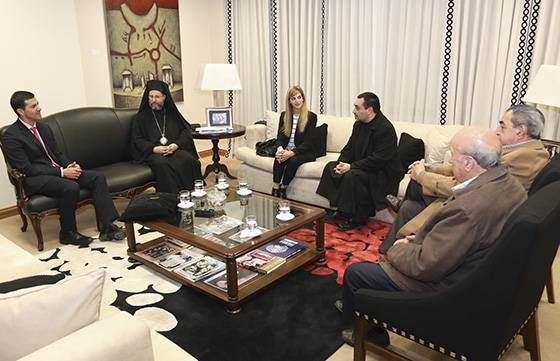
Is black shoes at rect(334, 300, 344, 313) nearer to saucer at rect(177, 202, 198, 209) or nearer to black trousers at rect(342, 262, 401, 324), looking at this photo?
black trousers at rect(342, 262, 401, 324)

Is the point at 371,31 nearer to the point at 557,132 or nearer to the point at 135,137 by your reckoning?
the point at 557,132

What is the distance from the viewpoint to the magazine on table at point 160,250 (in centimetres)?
325

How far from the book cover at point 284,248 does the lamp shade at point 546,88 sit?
2043mm

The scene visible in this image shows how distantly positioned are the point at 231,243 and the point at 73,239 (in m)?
1.65

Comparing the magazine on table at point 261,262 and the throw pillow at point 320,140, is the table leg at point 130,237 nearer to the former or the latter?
the magazine on table at point 261,262

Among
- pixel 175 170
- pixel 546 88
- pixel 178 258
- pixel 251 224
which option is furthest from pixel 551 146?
pixel 175 170

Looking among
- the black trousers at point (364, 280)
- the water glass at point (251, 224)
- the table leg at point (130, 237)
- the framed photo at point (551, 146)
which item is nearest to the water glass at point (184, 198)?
the table leg at point (130, 237)

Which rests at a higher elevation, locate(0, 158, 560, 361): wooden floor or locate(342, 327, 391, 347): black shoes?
locate(342, 327, 391, 347): black shoes

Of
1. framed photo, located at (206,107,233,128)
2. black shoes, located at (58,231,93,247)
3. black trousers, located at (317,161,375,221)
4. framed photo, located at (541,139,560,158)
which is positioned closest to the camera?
framed photo, located at (541,139,560,158)

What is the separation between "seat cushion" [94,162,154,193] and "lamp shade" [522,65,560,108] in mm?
3307

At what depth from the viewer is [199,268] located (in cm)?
302

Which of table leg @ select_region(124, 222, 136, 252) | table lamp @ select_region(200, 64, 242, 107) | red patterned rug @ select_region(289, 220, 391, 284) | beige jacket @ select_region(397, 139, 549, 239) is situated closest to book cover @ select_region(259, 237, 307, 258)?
red patterned rug @ select_region(289, 220, 391, 284)

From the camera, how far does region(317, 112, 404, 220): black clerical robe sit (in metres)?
3.79

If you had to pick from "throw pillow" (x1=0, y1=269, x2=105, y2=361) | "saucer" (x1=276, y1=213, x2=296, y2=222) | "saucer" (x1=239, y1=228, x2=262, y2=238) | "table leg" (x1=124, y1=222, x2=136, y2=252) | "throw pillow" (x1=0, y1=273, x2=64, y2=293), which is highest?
"throw pillow" (x1=0, y1=269, x2=105, y2=361)
